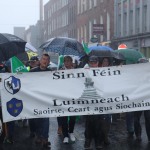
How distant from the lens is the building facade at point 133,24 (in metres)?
29.0

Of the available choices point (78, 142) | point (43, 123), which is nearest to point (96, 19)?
point (78, 142)

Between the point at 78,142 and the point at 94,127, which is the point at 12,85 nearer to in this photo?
the point at 94,127

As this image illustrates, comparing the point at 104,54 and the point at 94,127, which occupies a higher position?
the point at 104,54

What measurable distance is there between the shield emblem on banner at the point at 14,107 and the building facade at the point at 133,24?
21622 millimetres


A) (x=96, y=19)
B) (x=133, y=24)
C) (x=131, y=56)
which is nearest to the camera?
(x=131, y=56)

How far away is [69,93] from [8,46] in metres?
2.02

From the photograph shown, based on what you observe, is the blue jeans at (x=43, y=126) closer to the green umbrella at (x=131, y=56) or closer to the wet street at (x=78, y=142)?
the wet street at (x=78, y=142)

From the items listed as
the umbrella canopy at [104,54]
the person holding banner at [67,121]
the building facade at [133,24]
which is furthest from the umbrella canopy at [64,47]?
the building facade at [133,24]

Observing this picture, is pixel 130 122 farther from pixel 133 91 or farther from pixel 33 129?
pixel 33 129

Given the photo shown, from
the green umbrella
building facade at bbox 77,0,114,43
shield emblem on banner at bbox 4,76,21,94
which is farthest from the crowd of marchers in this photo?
building facade at bbox 77,0,114,43

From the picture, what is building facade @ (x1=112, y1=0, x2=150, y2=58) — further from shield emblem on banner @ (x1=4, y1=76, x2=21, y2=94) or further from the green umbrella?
shield emblem on banner @ (x1=4, y1=76, x2=21, y2=94)

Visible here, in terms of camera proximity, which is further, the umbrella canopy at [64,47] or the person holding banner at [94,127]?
the umbrella canopy at [64,47]

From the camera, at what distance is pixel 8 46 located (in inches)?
346

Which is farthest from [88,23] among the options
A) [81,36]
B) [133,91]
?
[133,91]
